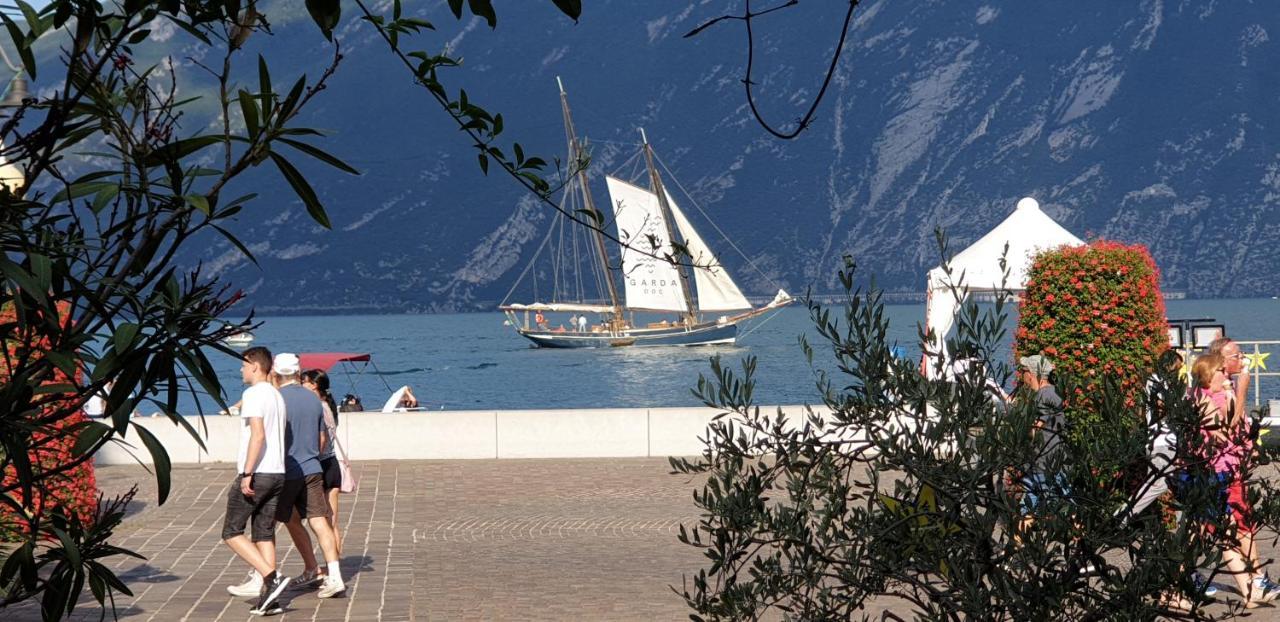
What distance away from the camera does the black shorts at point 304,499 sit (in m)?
8.07

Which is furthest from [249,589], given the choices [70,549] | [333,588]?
[70,549]

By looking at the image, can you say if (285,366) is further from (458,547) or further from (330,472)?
(458,547)

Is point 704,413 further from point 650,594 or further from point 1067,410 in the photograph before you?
point 1067,410

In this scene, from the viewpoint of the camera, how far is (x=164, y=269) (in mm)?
2043

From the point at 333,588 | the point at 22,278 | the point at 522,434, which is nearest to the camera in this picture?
the point at 22,278

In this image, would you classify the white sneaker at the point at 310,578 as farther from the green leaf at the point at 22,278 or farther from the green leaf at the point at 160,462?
the green leaf at the point at 22,278

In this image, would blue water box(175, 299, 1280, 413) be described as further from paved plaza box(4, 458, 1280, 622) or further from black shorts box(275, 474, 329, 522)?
black shorts box(275, 474, 329, 522)

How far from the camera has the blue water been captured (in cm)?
7456

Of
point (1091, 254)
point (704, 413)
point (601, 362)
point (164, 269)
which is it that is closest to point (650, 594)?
point (1091, 254)

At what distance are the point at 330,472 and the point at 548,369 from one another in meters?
92.8

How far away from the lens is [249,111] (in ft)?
5.73

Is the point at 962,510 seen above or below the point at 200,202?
below

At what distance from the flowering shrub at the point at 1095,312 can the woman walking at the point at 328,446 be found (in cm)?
550

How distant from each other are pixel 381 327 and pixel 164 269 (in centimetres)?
18834
